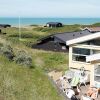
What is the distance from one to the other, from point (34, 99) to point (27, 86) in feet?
7.73

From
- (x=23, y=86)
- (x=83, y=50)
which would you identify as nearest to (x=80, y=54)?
(x=83, y=50)

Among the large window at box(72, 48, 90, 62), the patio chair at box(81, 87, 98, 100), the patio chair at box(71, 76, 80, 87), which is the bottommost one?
the patio chair at box(81, 87, 98, 100)

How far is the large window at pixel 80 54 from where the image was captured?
2781 cm

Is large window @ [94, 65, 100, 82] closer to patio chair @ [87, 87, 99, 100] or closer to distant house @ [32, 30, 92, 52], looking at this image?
patio chair @ [87, 87, 99, 100]

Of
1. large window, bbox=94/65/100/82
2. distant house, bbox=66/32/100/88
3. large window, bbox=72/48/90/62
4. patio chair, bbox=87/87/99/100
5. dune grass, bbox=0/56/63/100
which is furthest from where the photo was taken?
large window, bbox=72/48/90/62

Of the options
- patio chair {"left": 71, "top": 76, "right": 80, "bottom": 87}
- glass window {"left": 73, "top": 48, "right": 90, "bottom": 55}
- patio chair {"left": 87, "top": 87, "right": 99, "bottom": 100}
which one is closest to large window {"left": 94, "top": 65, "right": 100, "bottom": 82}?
patio chair {"left": 71, "top": 76, "right": 80, "bottom": 87}

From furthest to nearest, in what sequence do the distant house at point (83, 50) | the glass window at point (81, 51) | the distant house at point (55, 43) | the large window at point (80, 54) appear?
the distant house at point (55, 43) < the large window at point (80, 54) < the glass window at point (81, 51) < the distant house at point (83, 50)

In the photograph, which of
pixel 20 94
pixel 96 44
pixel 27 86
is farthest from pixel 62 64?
pixel 20 94

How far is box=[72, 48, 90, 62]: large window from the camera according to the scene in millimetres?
27812

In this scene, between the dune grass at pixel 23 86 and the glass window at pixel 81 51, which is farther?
the glass window at pixel 81 51

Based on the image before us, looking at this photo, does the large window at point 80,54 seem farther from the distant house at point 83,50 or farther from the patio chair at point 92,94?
the patio chair at point 92,94

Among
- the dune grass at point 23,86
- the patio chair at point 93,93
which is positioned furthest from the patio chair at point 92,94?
the dune grass at point 23,86

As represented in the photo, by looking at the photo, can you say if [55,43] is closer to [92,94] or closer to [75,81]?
[75,81]

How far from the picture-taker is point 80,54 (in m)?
28.1
